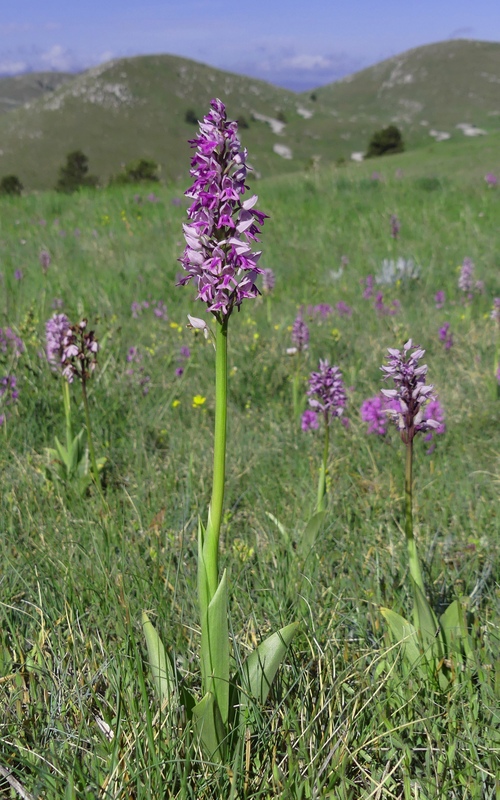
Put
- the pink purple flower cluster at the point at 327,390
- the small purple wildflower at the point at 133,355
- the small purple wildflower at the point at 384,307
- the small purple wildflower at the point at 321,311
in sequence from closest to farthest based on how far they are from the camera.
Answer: the pink purple flower cluster at the point at 327,390 < the small purple wildflower at the point at 133,355 < the small purple wildflower at the point at 321,311 < the small purple wildflower at the point at 384,307

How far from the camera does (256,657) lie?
155cm

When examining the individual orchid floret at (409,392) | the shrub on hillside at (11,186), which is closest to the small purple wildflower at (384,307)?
the individual orchid floret at (409,392)

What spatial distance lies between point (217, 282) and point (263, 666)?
3.03 feet

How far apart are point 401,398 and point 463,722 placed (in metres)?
0.86

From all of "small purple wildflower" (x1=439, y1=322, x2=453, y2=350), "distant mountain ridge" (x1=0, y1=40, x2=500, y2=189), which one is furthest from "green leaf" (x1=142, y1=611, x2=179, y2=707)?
"distant mountain ridge" (x1=0, y1=40, x2=500, y2=189)

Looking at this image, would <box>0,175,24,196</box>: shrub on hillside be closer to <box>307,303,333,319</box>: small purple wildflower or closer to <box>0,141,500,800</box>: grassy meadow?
<box>0,141,500,800</box>: grassy meadow

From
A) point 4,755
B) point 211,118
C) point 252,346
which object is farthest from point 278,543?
point 252,346

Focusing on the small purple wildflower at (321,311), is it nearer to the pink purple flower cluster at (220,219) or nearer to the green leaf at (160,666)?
the pink purple flower cluster at (220,219)

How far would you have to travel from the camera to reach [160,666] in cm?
158

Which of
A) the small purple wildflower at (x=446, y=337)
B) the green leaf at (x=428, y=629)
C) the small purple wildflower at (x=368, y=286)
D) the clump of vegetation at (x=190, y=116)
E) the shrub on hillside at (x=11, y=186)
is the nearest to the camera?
the green leaf at (x=428, y=629)

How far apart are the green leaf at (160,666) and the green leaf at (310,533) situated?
0.85 meters

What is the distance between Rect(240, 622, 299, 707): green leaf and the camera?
4.89ft

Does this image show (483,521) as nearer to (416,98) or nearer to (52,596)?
(52,596)

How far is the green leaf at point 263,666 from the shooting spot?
1490mm
